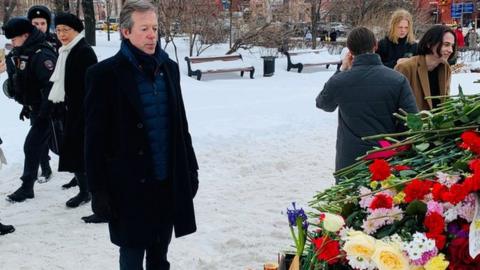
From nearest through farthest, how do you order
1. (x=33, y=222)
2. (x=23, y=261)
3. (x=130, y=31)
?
(x=130, y=31)
(x=23, y=261)
(x=33, y=222)

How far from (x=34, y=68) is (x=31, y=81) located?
153mm

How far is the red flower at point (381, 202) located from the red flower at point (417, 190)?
0.18 feet

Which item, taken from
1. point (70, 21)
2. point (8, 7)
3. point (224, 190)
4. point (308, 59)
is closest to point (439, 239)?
point (70, 21)

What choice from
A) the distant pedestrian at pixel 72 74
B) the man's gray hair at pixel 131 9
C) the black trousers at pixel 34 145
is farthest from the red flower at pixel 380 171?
the black trousers at pixel 34 145

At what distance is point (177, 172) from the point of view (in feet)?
9.59

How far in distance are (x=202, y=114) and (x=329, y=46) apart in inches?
588

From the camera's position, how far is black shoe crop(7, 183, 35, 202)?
209 inches

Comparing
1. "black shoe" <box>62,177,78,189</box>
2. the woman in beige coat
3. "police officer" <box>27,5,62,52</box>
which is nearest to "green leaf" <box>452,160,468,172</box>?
the woman in beige coat

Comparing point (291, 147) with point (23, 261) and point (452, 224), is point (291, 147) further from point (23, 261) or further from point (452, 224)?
point (452, 224)

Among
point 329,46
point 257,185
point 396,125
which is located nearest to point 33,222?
point 257,185

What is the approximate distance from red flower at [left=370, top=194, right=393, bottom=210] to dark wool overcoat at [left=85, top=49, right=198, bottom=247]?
1440 millimetres

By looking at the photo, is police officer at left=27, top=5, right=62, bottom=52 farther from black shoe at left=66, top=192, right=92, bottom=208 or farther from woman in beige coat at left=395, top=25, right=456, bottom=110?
woman in beige coat at left=395, top=25, right=456, bottom=110

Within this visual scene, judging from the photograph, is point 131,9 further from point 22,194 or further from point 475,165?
point 22,194

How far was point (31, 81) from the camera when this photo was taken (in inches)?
208
